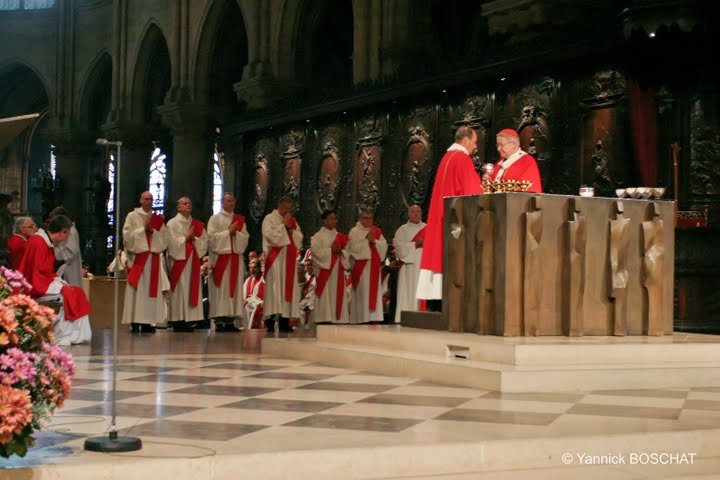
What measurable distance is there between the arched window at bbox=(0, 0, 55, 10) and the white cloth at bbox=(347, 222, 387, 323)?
24434mm

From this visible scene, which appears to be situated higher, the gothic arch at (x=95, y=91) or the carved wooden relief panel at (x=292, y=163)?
the gothic arch at (x=95, y=91)

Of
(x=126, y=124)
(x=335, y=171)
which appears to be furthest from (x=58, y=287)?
(x=126, y=124)

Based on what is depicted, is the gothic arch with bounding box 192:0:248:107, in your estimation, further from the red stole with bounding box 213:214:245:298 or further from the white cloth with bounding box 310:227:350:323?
the red stole with bounding box 213:214:245:298

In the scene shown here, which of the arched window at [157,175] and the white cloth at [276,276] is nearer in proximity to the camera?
the white cloth at [276,276]

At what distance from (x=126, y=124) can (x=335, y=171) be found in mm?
11403

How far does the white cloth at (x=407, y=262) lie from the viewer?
587 inches

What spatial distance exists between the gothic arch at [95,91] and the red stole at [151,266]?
65.8 feet

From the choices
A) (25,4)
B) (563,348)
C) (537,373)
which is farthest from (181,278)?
(25,4)

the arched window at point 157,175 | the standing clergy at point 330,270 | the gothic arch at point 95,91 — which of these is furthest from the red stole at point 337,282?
the gothic arch at point 95,91

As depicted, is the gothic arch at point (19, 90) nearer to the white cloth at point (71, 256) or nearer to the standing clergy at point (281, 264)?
the standing clergy at point (281, 264)

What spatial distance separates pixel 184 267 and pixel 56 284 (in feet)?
11.0

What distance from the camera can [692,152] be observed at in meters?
12.6

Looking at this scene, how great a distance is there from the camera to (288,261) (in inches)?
593

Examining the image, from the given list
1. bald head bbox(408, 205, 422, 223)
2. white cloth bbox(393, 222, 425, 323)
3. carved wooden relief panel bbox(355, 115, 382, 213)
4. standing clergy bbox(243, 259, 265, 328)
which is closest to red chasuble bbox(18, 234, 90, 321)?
white cloth bbox(393, 222, 425, 323)
